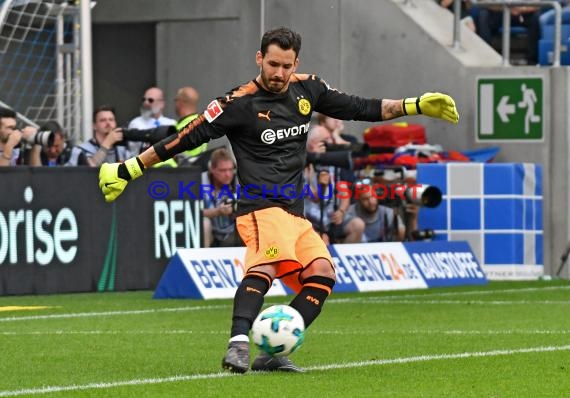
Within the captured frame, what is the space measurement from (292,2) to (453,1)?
7.64 feet

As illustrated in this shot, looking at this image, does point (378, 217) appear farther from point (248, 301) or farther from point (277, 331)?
point (277, 331)

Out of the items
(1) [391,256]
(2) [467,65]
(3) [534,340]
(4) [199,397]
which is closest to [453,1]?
(2) [467,65]

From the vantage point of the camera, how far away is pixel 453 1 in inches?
882

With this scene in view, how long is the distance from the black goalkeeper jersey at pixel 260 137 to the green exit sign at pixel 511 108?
11457 mm

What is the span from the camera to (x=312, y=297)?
894 cm

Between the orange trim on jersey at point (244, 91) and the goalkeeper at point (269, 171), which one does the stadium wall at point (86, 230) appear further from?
the orange trim on jersey at point (244, 91)

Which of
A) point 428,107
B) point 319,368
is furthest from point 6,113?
point 319,368

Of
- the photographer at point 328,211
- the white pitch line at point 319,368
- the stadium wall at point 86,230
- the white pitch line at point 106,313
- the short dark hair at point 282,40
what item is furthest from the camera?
the photographer at point 328,211

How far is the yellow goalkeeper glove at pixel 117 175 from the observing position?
29.6ft

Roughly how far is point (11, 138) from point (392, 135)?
19.0 ft

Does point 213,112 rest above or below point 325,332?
above

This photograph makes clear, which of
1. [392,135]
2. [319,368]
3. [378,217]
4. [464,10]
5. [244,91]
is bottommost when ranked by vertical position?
[319,368]

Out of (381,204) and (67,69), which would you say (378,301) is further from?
(67,69)

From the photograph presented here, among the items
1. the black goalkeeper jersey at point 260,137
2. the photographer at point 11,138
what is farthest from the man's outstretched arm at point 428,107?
the photographer at point 11,138
